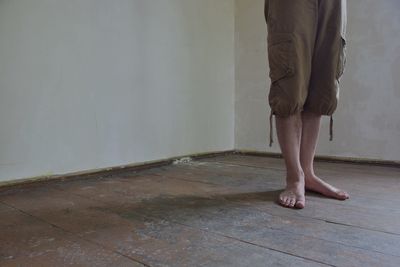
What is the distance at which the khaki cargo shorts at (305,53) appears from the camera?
123cm

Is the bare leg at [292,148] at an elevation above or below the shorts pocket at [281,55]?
below

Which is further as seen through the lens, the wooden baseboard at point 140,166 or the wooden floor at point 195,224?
the wooden baseboard at point 140,166

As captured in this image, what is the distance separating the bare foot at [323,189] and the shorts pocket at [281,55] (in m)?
0.43

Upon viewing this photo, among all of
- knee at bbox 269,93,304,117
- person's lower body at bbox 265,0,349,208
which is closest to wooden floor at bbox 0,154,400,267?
person's lower body at bbox 265,0,349,208

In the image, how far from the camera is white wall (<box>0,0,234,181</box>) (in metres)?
1.53

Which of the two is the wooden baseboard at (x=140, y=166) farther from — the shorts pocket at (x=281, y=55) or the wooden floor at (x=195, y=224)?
the shorts pocket at (x=281, y=55)

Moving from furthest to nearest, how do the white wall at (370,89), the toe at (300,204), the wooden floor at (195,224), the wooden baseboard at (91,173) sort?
the white wall at (370,89)
the wooden baseboard at (91,173)
the toe at (300,204)
the wooden floor at (195,224)

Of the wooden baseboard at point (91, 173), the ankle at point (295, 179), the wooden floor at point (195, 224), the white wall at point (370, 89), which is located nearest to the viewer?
the wooden floor at point (195, 224)

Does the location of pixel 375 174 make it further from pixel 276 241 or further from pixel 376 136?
pixel 276 241

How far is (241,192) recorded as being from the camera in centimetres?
144

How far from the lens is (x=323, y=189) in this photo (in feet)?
4.47

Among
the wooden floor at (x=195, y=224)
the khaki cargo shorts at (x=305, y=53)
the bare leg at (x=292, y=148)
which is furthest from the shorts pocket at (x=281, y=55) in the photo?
the wooden floor at (x=195, y=224)

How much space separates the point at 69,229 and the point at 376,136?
5.85 feet

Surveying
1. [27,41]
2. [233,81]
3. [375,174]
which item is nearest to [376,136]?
[375,174]
